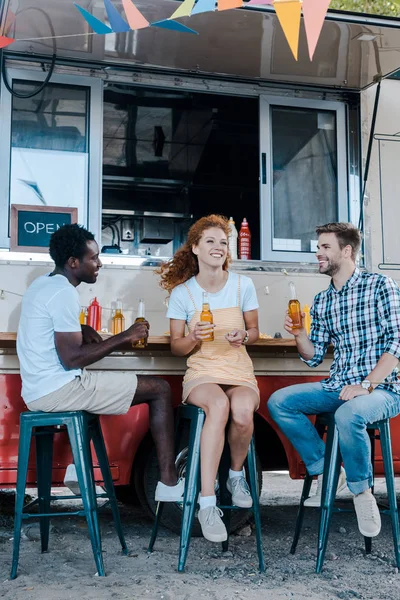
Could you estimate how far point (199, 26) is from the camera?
14.2 ft

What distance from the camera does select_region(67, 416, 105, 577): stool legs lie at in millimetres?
3244

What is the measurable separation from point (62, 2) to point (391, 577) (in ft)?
11.3

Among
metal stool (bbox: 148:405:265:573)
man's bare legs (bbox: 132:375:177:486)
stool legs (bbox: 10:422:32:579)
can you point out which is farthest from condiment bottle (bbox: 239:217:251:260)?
stool legs (bbox: 10:422:32:579)

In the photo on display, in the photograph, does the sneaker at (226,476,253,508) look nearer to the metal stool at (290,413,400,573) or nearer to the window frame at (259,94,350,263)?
the metal stool at (290,413,400,573)

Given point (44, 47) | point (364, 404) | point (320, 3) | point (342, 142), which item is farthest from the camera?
point (342, 142)

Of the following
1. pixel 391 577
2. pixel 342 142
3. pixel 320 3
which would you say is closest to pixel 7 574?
pixel 391 577

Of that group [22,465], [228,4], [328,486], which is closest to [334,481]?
[328,486]

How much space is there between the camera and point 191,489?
3.33 meters

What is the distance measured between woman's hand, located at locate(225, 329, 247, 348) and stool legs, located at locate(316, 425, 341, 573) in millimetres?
617

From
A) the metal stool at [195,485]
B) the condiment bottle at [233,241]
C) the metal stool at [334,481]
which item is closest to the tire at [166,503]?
the metal stool at [195,485]

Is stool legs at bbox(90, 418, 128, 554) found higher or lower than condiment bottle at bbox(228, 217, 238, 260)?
lower

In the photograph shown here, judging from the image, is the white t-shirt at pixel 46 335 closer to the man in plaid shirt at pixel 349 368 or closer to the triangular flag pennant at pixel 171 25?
the man in plaid shirt at pixel 349 368

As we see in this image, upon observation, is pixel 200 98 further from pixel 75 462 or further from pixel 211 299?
pixel 75 462

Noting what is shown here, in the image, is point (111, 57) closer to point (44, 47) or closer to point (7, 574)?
point (44, 47)
